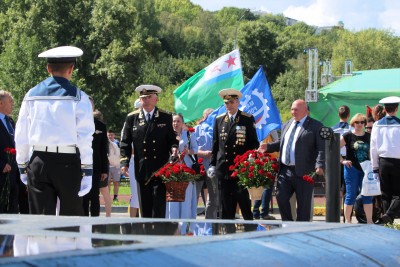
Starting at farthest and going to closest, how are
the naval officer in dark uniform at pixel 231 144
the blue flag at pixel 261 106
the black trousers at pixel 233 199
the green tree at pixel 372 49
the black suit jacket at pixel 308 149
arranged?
the green tree at pixel 372 49 → the blue flag at pixel 261 106 → the naval officer in dark uniform at pixel 231 144 → the black trousers at pixel 233 199 → the black suit jacket at pixel 308 149

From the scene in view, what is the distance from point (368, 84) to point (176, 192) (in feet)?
52.8

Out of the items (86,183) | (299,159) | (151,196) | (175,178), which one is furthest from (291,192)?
(86,183)

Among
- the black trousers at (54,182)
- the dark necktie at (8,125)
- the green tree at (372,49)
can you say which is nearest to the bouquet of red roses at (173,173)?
the dark necktie at (8,125)

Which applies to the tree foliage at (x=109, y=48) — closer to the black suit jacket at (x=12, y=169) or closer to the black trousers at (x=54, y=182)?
the black suit jacket at (x=12, y=169)

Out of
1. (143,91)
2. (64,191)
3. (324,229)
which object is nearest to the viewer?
(324,229)

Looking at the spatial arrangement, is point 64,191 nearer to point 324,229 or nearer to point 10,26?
point 324,229

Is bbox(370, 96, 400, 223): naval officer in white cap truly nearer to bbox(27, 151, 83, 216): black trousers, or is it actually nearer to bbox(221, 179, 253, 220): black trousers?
bbox(221, 179, 253, 220): black trousers

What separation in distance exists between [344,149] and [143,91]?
14.5 ft

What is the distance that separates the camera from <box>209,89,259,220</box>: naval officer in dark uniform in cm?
1205

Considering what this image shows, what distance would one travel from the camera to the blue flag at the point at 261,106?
1842 centimetres

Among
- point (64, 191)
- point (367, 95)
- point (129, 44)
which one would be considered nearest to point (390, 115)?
point (64, 191)

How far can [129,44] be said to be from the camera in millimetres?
61219

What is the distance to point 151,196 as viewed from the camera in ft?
37.8

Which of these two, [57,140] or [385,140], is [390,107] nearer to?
[385,140]
